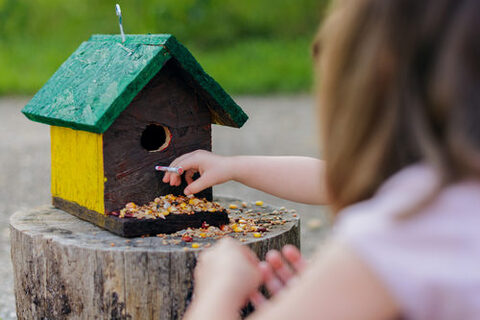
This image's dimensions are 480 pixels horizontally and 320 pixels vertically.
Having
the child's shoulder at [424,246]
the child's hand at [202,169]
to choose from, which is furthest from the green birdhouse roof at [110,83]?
the child's shoulder at [424,246]

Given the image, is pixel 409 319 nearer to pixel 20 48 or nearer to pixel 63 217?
pixel 63 217

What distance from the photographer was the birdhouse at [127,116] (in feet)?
6.20

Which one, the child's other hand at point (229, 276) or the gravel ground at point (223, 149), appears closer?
the child's other hand at point (229, 276)

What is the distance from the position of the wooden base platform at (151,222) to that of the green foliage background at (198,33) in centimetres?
843

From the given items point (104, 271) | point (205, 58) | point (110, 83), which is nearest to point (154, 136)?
point (110, 83)

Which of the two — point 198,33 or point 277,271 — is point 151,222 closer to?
point 277,271

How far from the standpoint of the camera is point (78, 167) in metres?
2.07

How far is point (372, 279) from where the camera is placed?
2.82ft

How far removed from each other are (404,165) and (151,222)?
1115mm

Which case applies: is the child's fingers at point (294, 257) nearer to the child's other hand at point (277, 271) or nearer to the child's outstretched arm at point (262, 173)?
the child's other hand at point (277, 271)

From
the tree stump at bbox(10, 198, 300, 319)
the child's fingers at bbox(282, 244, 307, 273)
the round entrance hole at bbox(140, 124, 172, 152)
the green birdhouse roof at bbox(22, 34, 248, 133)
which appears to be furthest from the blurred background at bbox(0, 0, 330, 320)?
the child's fingers at bbox(282, 244, 307, 273)

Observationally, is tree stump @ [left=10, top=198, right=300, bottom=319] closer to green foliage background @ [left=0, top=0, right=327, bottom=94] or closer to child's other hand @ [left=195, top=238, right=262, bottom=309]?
child's other hand @ [left=195, top=238, right=262, bottom=309]

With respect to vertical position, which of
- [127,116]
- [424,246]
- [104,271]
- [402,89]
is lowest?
[104,271]

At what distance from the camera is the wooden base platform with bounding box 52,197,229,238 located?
6.18ft
